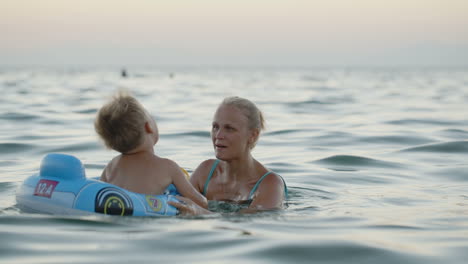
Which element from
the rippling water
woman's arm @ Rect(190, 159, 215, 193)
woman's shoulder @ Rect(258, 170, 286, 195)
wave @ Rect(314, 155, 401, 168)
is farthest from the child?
wave @ Rect(314, 155, 401, 168)

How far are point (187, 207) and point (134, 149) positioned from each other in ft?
2.17

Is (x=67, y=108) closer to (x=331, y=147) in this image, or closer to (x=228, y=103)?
(x=331, y=147)

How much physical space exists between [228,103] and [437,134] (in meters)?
8.11

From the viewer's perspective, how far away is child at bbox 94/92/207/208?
17.5ft

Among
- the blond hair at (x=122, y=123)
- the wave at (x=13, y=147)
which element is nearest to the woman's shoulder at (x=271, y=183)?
the blond hair at (x=122, y=123)

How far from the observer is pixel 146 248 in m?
4.46

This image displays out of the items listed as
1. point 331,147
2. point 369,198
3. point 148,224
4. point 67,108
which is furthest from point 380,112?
point 148,224

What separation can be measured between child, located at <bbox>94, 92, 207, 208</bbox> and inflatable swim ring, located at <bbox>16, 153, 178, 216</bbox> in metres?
0.14

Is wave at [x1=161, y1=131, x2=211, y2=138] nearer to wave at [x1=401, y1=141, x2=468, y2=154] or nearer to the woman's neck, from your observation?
wave at [x1=401, y1=141, x2=468, y2=154]

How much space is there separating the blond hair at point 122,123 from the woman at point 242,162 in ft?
3.11

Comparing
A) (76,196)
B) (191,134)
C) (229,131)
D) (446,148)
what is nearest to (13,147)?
(191,134)

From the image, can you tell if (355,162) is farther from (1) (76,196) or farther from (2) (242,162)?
(1) (76,196)

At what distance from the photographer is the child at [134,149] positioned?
534 centimetres

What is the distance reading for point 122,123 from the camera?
532cm
